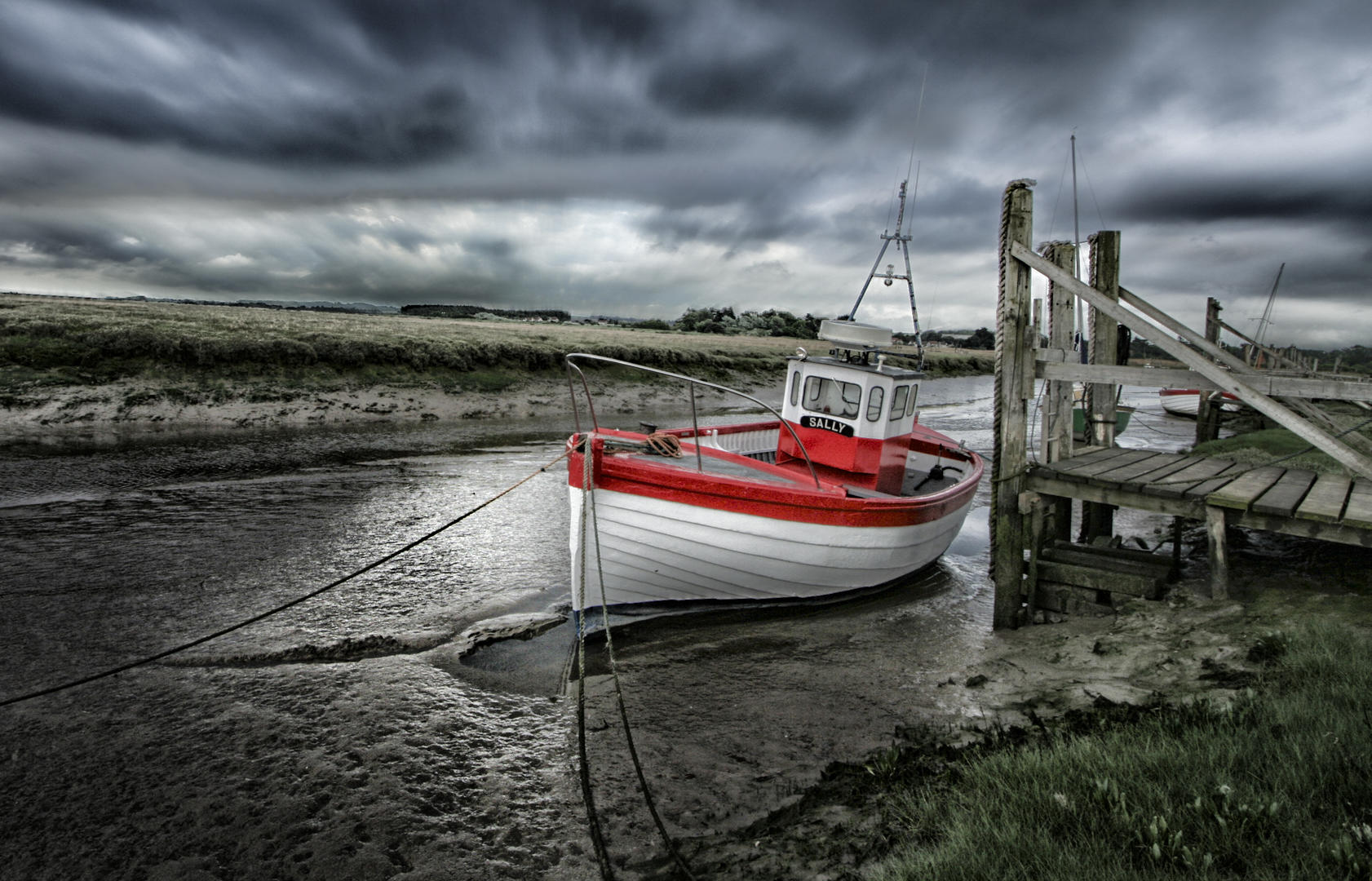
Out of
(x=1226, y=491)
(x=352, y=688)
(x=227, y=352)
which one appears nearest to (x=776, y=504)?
(x=1226, y=491)

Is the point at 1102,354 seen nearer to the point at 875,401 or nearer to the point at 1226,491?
the point at 875,401

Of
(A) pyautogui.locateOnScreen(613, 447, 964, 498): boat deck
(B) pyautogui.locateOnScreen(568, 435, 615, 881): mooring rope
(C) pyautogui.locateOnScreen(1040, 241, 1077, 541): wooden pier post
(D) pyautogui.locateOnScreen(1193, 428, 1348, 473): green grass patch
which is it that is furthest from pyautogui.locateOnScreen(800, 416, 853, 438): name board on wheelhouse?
(D) pyautogui.locateOnScreen(1193, 428, 1348, 473): green grass patch

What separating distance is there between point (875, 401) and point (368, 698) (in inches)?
307

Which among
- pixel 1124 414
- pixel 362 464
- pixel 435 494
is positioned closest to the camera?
pixel 435 494

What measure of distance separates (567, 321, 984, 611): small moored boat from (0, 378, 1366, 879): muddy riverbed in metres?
0.60

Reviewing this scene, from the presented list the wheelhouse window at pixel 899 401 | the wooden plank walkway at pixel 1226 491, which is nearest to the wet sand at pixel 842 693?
the wooden plank walkway at pixel 1226 491

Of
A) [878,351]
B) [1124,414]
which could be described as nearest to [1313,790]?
[878,351]

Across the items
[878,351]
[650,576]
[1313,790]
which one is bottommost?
[650,576]

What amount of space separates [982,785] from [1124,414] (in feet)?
75.2

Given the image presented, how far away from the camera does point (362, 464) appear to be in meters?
17.8

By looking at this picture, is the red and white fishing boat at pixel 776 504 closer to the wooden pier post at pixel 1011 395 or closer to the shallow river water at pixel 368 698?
the shallow river water at pixel 368 698

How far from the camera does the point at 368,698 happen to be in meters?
6.82

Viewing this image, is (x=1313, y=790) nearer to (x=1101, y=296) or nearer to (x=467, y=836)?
(x=467, y=836)

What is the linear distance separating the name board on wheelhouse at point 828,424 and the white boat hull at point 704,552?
1.91 m
